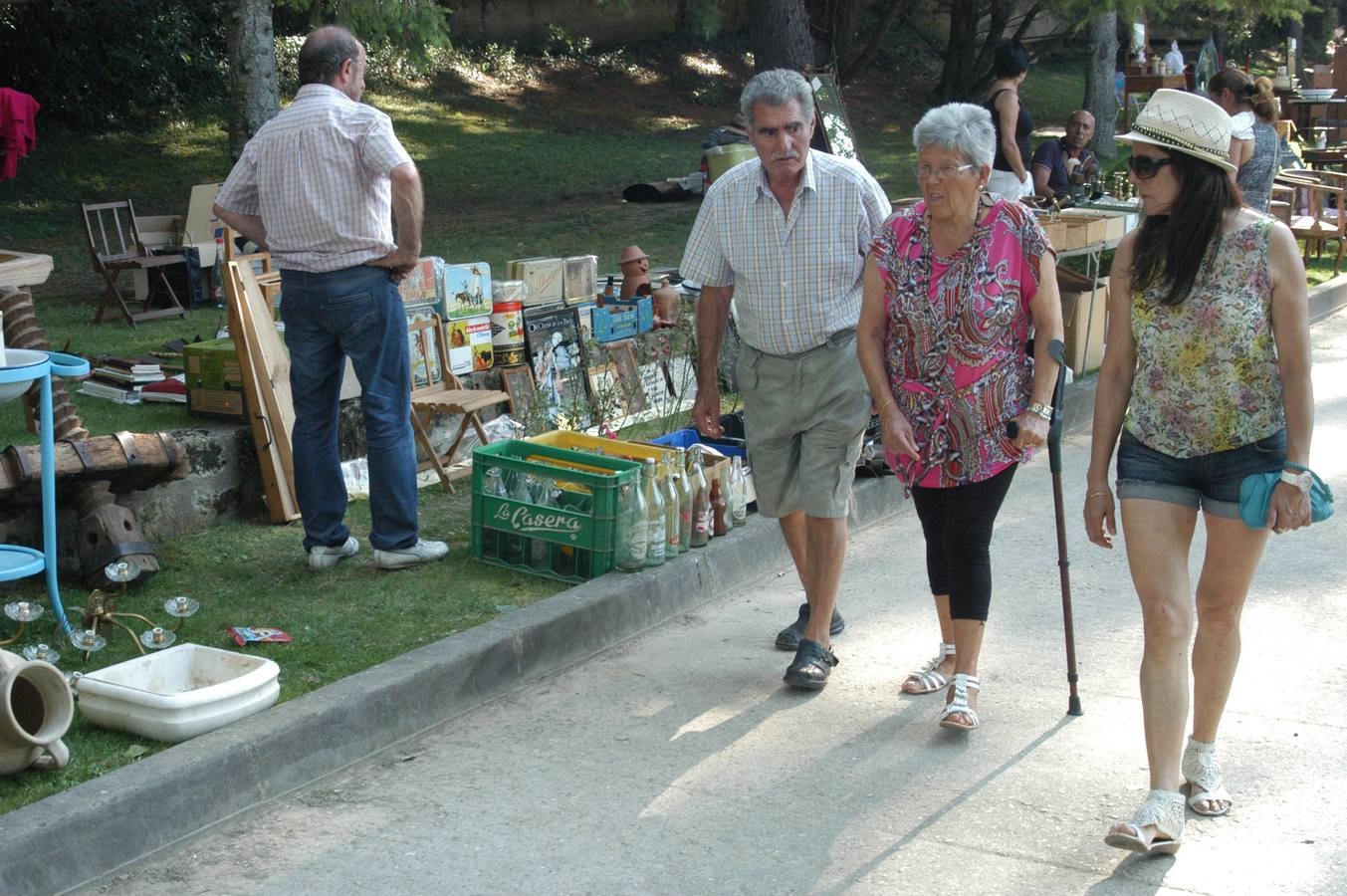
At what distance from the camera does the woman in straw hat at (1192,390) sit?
144 inches

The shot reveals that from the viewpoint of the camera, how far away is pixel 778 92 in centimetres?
472

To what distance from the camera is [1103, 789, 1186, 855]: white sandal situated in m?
3.71

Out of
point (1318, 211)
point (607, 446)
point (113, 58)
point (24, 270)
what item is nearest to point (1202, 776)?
point (607, 446)

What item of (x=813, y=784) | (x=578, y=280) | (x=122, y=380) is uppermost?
(x=578, y=280)

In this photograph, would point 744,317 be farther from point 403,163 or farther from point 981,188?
point 403,163

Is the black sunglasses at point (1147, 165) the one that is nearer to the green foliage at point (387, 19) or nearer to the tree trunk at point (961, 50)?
the green foliage at point (387, 19)

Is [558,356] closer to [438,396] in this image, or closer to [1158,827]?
[438,396]

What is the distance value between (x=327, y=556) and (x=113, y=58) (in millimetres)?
17038

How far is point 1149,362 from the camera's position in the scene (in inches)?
151

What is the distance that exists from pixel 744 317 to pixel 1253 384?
1.88 metres

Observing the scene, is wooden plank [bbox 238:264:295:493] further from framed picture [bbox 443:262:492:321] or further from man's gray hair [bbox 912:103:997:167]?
man's gray hair [bbox 912:103:997:167]

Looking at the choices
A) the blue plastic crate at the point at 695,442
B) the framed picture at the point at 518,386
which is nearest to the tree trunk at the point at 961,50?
the framed picture at the point at 518,386

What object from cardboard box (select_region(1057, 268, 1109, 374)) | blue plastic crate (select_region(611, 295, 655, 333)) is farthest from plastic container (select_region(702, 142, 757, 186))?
blue plastic crate (select_region(611, 295, 655, 333))

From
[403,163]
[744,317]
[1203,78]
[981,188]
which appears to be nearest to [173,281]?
[403,163]
